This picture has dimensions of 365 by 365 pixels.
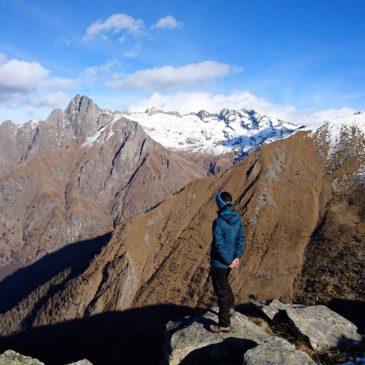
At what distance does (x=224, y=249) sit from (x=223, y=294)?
177 centimetres

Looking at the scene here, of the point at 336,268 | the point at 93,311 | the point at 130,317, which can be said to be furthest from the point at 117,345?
the point at 336,268

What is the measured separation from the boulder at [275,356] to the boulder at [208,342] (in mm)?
1576

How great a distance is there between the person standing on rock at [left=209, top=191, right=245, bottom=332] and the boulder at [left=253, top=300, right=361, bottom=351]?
3052 mm

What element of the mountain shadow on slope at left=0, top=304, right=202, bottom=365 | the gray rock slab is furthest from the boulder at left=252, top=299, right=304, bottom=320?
the mountain shadow on slope at left=0, top=304, right=202, bottom=365

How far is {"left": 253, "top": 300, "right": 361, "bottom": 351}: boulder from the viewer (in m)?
15.6

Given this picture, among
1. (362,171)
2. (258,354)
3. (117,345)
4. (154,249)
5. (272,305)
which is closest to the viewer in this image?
(258,354)

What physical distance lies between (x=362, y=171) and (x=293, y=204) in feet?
70.9

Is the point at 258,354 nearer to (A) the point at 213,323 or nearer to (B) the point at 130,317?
(A) the point at 213,323

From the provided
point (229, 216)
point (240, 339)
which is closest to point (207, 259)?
point (240, 339)

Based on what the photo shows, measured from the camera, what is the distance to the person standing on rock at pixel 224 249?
1520 cm

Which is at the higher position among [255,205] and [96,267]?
[255,205]

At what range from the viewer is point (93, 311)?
122125 mm

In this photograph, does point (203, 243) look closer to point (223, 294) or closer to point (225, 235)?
point (223, 294)

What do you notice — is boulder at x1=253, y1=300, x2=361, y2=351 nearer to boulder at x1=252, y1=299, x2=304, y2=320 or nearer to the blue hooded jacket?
boulder at x1=252, y1=299, x2=304, y2=320
